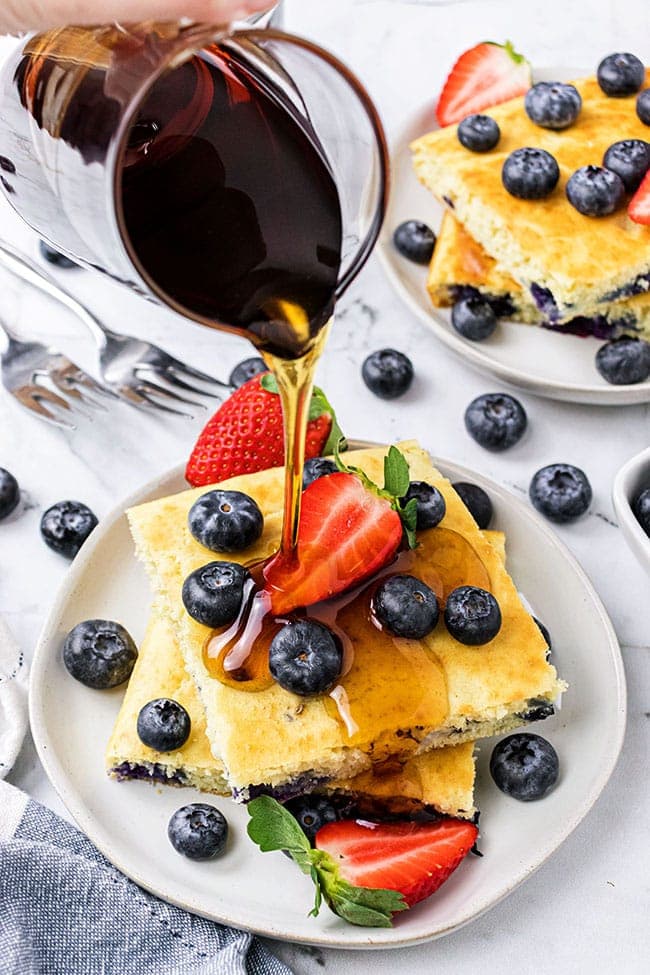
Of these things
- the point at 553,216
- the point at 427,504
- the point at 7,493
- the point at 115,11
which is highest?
the point at 115,11

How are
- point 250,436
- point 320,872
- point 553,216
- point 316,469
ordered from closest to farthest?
point 320,872 → point 316,469 → point 250,436 → point 553,216

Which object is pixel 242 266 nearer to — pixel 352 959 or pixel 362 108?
pixel 362 108

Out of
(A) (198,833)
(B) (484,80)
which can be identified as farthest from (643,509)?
(B) (484,80)

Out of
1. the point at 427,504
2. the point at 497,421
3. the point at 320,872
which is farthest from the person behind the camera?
the point at 497,421

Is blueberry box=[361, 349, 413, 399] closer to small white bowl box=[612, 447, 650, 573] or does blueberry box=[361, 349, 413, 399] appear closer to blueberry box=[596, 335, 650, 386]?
blueberry box=[596, 335, 650, 386]

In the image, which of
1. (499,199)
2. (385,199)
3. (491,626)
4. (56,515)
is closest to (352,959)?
(491,626)

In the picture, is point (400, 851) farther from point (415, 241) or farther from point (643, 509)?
point (415, 241)

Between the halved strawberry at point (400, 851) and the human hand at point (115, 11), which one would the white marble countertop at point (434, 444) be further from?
the human hand at point (115, 11)
